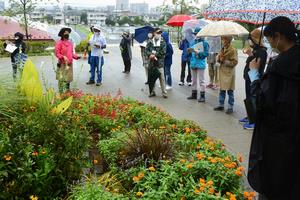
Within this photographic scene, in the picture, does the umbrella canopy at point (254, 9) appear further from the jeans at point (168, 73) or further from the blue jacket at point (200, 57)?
the jeans at point (168, 73)

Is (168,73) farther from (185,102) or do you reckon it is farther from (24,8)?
(24,8)

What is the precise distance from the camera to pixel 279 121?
275 cm

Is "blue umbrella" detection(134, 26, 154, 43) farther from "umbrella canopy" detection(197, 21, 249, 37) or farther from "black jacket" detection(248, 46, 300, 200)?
"black jacket" detection(248, 46, 300, 200)

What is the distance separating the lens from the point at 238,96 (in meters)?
9.56

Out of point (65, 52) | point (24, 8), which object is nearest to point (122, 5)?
point (24, 8)

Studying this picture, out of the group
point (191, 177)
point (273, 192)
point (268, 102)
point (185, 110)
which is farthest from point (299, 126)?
point (185, 110)

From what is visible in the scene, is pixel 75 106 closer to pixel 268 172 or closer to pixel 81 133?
pixel 81 133

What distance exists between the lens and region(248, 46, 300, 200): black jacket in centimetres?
268

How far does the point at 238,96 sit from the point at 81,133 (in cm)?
599

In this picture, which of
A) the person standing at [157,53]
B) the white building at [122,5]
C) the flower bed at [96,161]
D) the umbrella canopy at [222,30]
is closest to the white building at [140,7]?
the white building at [122,5]

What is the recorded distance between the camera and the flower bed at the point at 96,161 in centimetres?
340

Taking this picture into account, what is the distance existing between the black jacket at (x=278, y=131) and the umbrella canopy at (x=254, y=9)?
1.35 m

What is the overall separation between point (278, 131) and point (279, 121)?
0.28ft

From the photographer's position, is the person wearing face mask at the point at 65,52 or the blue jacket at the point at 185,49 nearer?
the person wearing face mask at the point at 65,52
